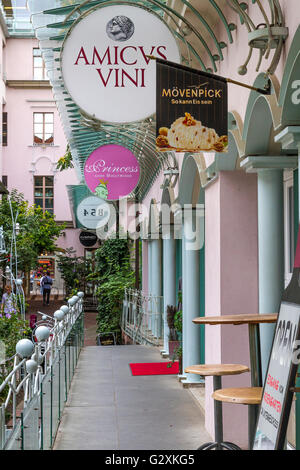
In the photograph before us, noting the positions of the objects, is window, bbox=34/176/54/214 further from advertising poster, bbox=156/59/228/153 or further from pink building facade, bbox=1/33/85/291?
advertising poster, bbox=156/59/228/153

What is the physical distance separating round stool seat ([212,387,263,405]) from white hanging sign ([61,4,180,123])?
9.07ft

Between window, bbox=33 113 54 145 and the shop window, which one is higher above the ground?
window, bbox=33 113 54 145

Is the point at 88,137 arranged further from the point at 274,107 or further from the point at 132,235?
the point at 274,107

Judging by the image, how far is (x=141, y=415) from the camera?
962 cm

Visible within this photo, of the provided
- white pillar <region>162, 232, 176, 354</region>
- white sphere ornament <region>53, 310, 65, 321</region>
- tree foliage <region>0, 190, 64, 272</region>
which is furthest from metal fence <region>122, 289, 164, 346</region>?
tree foliage <region>0, 190, 64, 272</region>

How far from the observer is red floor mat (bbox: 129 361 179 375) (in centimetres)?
1325

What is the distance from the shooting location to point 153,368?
13.8m

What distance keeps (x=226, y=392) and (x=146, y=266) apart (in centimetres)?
1791

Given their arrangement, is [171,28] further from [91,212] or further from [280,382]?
[91,212]

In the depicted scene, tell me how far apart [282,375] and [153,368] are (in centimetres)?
1003

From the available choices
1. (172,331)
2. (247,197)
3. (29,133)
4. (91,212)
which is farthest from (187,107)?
(29,133)

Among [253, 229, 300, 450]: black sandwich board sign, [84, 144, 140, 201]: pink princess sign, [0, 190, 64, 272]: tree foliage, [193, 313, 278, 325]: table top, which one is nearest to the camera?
[253, 229, 300, 450]: black sandwich board sign

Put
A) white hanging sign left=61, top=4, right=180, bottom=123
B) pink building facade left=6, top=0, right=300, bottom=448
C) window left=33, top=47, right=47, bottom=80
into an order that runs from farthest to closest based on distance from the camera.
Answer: window left=33, top=47, right=47, bottom=80, white hanging sign left=61, top=4, right=180, bottom=123, pink building facade left=6, top=0, right=300, bottom=448
